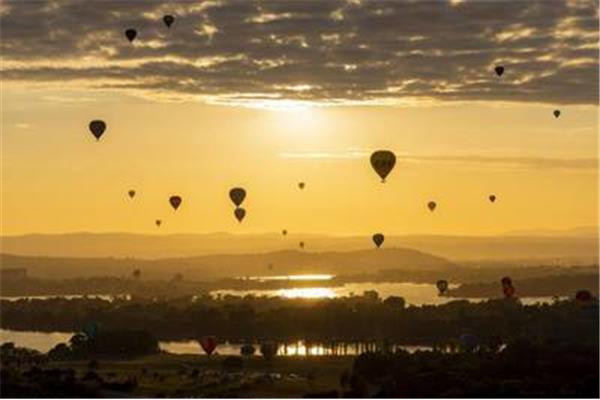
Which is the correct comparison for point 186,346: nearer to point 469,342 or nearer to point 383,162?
point 469,342

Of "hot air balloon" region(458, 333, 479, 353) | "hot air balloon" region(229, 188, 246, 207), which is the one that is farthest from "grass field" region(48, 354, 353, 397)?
"hot air balloon" region(458, 333, 479, 353)

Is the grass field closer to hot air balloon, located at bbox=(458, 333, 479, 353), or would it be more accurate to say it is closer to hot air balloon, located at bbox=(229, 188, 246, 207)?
hot air balloon, located at bbox=(229, 188, 246, 207)

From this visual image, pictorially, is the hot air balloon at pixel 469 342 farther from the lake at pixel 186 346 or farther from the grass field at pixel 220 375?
the grass field at pixel 220 375

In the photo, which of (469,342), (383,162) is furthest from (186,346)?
(383,162)

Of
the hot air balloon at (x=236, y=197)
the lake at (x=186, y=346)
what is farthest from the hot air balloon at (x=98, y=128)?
the lake at (x=186, y=346)

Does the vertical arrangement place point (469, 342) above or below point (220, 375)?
above

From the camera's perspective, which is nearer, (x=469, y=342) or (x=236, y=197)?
(x=236, y=197)

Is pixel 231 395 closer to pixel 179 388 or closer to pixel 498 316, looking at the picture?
pixel 179 388

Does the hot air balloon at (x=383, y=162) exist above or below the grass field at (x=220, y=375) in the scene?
above

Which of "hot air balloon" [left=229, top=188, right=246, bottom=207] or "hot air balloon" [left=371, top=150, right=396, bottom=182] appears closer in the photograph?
"hot air balloon" [left=371, top=150, right=396, bottom=182]
